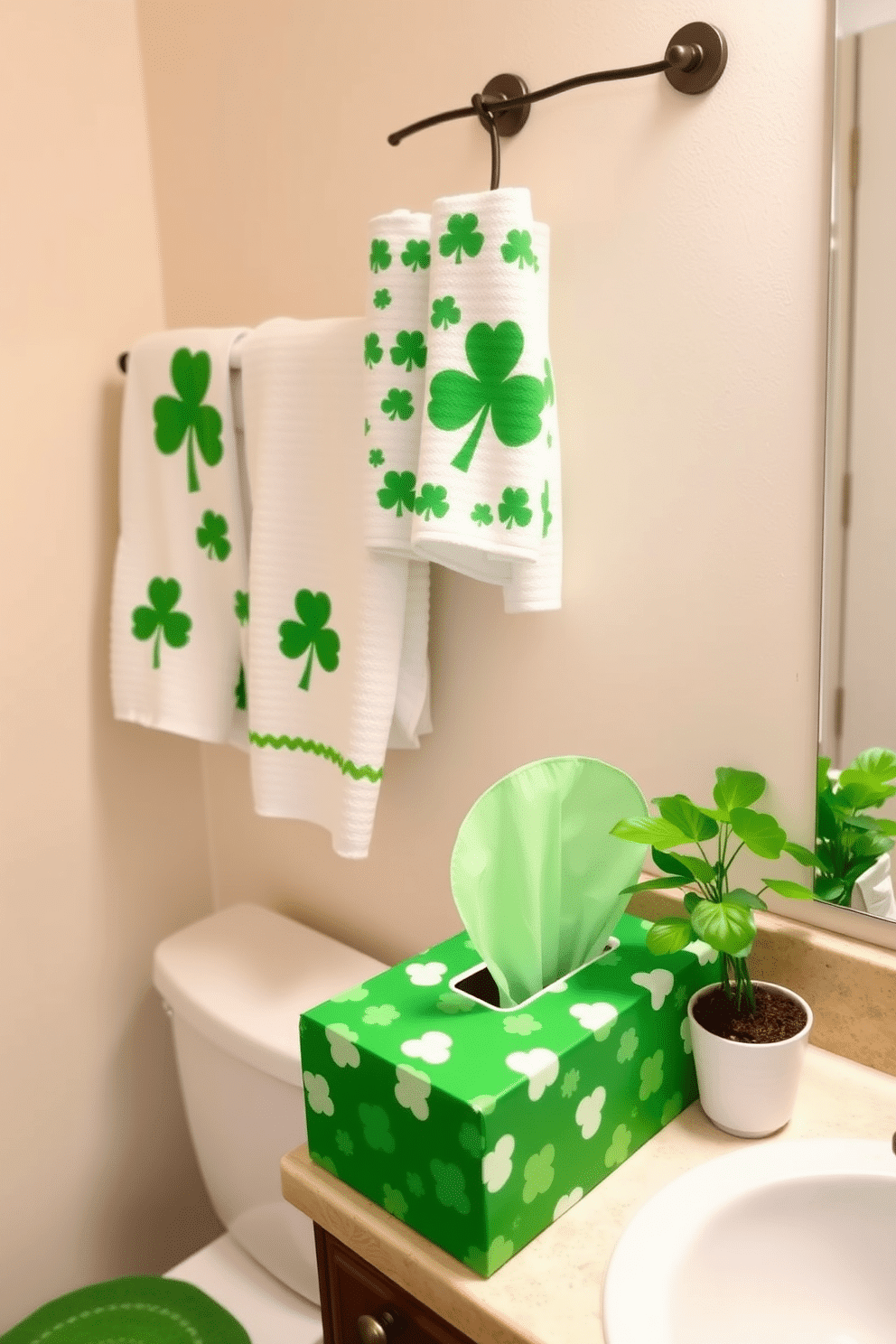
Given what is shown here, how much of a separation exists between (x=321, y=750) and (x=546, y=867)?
0.36 metres

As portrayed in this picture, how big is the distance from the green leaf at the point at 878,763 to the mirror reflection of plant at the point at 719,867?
0.25ft

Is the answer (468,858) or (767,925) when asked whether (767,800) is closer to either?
(767,925)

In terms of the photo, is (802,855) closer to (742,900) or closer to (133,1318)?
(742,900)

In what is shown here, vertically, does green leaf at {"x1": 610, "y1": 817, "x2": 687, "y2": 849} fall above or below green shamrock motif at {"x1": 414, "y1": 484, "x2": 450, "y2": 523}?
below

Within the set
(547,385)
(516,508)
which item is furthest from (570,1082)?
(547,385)

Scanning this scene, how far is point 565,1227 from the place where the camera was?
75 centimetres

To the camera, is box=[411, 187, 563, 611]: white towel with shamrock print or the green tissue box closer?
the green tissue box

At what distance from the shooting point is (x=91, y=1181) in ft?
4.91

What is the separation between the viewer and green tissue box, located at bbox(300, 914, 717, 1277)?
703 millimetres

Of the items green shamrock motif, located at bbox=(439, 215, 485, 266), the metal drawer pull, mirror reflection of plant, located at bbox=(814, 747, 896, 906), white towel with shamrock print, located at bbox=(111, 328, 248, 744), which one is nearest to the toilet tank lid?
white towel with shamrock print, located at bbox=(111, 328, 248, 744)

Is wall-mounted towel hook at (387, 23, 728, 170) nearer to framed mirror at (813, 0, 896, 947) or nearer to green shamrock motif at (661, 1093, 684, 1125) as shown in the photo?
framed mirror at (813, 0, 896, 947)

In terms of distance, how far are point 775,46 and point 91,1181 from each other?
1.50 metres

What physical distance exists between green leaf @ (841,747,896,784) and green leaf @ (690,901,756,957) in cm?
16

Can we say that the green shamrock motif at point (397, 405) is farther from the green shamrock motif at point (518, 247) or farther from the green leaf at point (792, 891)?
the green leaf at point (792, 891)
